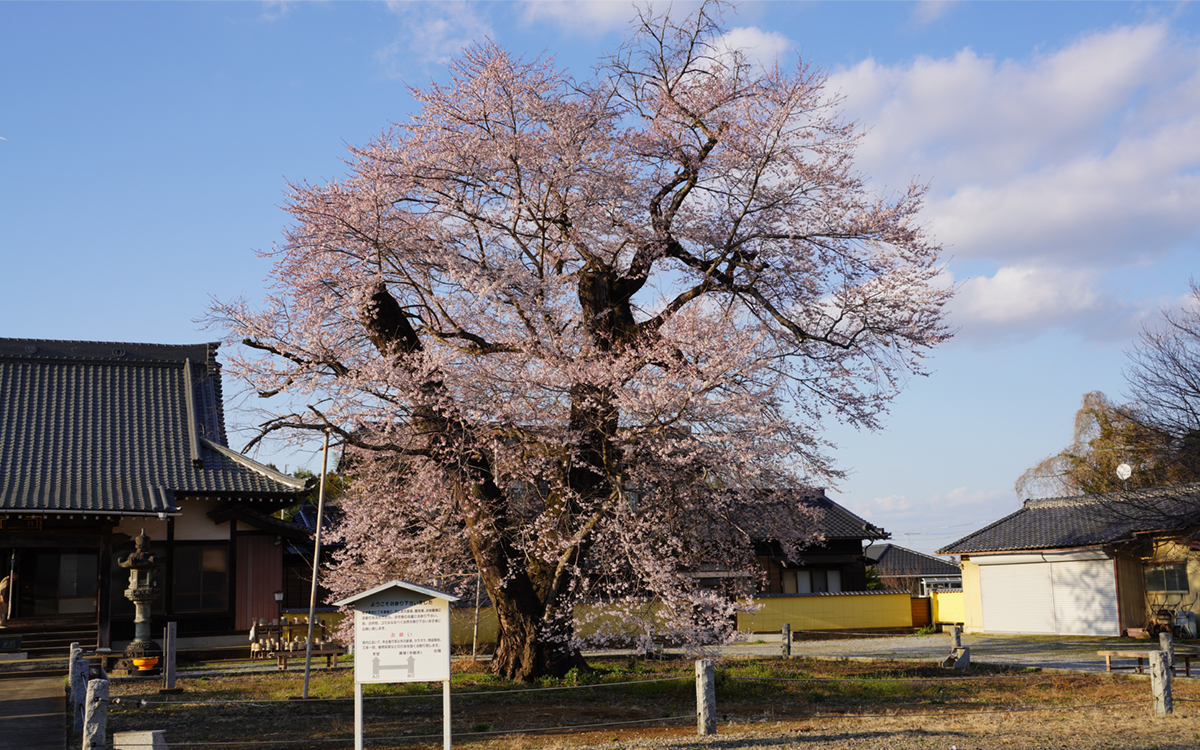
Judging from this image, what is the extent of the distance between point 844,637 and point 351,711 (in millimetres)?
18853

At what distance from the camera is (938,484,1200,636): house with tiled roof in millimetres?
24677

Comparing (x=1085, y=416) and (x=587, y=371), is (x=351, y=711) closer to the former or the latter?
(x=587, y=371)

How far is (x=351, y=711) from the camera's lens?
12570 millimetres

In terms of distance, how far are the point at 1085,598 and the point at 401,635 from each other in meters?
23.7

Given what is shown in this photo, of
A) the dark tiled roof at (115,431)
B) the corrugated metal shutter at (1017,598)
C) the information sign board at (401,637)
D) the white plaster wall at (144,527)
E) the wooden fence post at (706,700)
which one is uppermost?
the dark tiled roof at (115,431)

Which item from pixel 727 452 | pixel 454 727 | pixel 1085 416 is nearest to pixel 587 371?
pixel 727 452

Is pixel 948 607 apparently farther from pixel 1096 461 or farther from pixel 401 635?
pixel 401 635

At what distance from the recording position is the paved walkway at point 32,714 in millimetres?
10172

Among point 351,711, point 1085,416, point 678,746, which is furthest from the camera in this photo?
point 1085,416

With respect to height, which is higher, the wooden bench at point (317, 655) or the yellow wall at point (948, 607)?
the wooden bench at point (317, 655)

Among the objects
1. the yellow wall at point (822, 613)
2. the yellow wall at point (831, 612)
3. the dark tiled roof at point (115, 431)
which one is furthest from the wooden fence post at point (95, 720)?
the yellow wall at point (822, 613)

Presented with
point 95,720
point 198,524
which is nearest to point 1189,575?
point 198,524

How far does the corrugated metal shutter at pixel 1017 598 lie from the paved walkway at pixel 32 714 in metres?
24.7

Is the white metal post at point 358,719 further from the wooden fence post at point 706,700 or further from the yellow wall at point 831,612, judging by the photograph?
the yellow wall at point 831,612
